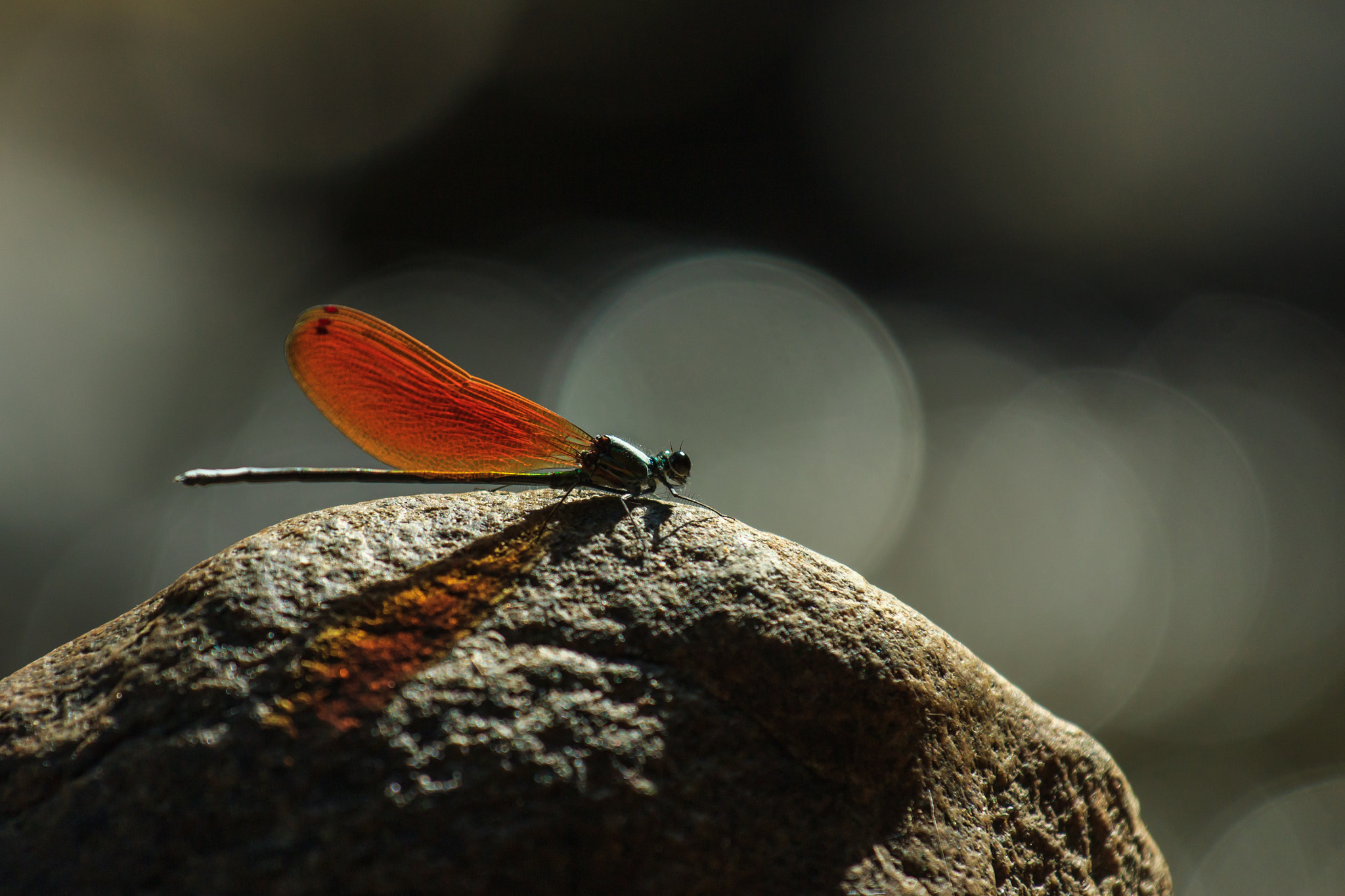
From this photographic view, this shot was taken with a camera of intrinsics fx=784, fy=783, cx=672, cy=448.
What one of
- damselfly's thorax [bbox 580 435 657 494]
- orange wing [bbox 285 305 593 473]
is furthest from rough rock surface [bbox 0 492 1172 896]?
orange wing [bbox 285 305 593 473]

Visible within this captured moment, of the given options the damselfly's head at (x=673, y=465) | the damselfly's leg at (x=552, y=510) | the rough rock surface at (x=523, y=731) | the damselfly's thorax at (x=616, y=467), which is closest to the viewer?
the rough rock surface at (x=523, y=731)

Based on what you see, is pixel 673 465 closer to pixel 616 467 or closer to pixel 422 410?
pixel 616 467

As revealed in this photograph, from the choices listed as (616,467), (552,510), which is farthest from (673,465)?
(552,510)

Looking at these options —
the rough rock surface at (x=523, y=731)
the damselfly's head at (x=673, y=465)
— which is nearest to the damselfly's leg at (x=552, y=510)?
the rough rock surface at (x=523, y=731)

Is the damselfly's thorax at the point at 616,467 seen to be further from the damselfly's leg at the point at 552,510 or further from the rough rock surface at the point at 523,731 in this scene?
the rough rock surface at the point at 523,731

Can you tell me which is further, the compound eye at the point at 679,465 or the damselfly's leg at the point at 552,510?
the compound eye at the point at 679,465

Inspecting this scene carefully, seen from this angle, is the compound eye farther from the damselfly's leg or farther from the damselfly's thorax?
the damselfly's leg
